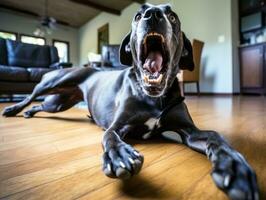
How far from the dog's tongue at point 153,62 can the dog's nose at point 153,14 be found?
0.16m

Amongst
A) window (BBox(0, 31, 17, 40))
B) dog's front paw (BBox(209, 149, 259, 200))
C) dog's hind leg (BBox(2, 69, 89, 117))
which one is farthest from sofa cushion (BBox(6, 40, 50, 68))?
window (BBox(0, 31, 17, 40))

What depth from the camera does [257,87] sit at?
4.64 meters

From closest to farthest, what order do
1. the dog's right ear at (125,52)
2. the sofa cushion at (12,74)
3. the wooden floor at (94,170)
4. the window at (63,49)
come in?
1. the wooden floor at (94,170)
2. the dog's right ear at (125,52)
3. the sofa cushion at (12,74)
4. the window at (63,49)

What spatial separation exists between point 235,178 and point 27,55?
490 centimetres

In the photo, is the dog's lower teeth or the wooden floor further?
the dog's lower teeth

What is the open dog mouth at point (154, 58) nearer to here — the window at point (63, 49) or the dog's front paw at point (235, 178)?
the dog's front paw at point (235, 178)

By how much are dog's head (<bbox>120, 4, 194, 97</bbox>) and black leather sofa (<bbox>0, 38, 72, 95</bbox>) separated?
3210 millimetres

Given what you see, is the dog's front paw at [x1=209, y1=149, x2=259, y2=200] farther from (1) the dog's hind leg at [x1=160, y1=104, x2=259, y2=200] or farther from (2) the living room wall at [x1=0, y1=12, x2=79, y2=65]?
(2) the living room wall at [x1=0, y1=12, x2=79, y2=65]

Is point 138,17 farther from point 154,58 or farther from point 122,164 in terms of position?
point 122,164

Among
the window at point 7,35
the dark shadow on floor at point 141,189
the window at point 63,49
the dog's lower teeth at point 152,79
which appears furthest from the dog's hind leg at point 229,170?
the window at point 63,49

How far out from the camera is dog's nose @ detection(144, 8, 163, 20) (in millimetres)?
850

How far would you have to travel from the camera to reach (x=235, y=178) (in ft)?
1.35

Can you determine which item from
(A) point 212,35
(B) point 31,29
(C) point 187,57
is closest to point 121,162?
(C) point 187,57

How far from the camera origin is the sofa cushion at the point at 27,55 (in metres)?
4.42
